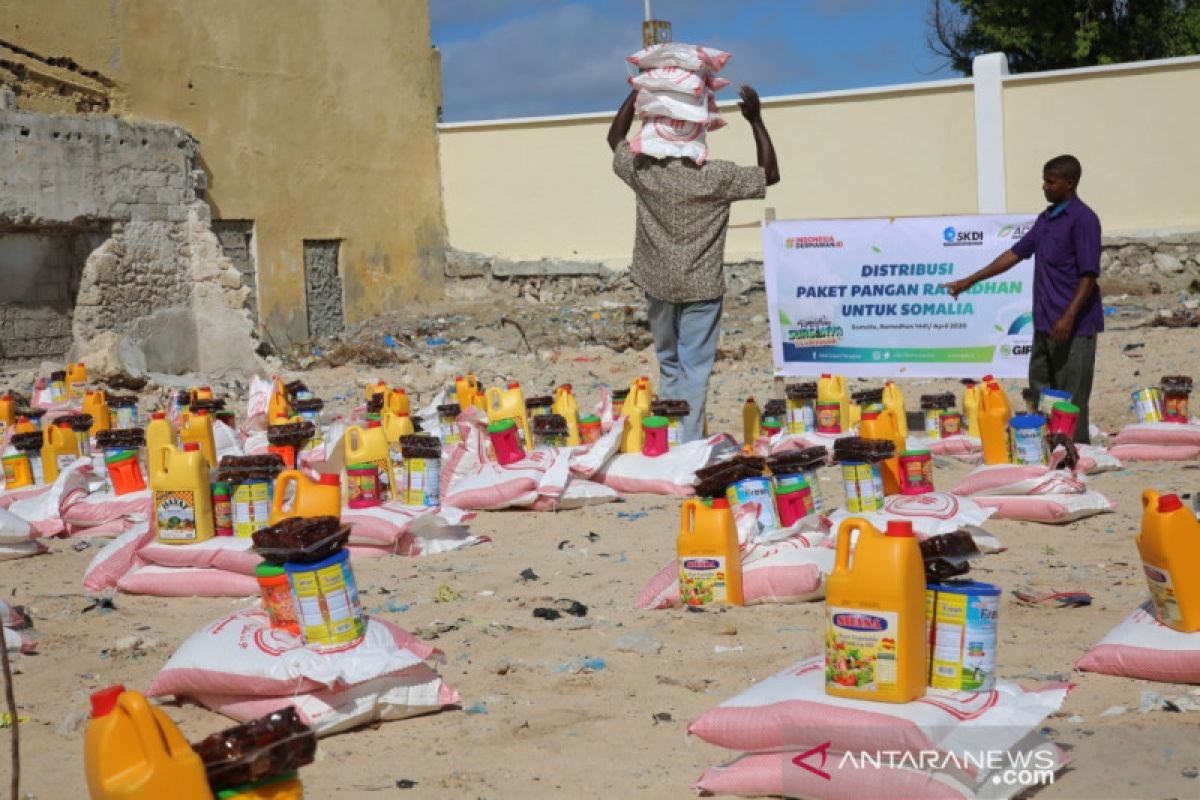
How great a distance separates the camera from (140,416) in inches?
410

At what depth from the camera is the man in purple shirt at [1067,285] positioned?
617cm

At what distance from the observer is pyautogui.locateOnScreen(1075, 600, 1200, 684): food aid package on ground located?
321 cm

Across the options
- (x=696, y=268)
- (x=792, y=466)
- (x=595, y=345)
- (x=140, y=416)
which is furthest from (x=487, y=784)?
(x=595, y=345)

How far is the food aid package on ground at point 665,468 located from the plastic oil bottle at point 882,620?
331cm

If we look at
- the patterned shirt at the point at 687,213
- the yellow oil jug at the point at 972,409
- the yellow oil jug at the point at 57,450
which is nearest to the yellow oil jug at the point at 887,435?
the patterned shirt at the point at 687,213

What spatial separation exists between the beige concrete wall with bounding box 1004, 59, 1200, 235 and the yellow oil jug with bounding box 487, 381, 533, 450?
8591 mm

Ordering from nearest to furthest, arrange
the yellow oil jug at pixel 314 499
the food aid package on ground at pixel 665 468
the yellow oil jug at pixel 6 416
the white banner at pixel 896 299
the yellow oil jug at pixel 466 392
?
the yellow oil jug at pixel 314 499 → the food aid package on ground at pixel 665 468 → the yellow oil jug at pixel 6 416 → the yellow oil jug at pixel 466 392 → the white banner at pixel 896 299

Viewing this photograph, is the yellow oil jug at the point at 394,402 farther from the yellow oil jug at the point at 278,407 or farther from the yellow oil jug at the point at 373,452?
the yellow oil jug at the point at 373,452

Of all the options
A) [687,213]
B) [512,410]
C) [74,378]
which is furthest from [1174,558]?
[74,378]

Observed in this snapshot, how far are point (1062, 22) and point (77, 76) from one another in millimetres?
14417

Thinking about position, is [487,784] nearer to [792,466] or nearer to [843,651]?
[843,651]

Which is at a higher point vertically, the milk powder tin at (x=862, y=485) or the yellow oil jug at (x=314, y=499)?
the yellow oil jug at (x=314, y=499)

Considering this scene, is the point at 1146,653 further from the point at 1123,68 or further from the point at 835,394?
the point at 1123,68

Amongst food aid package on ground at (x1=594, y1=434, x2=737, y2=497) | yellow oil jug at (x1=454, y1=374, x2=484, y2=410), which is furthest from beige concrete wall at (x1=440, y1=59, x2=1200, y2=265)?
food aid package on ground at (x1=594, y1=434, x2=737, y2=497)
